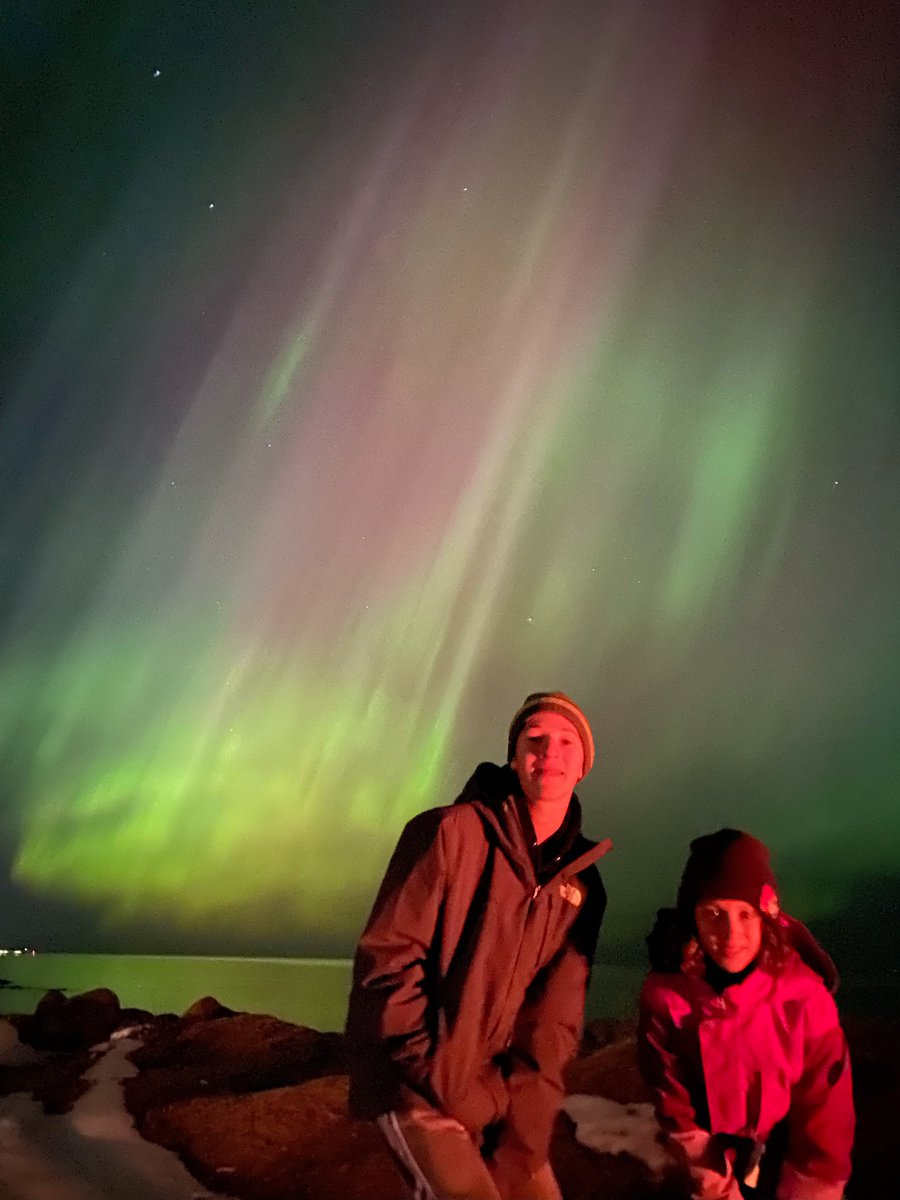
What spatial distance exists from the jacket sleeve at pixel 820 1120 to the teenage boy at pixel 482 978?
828mm

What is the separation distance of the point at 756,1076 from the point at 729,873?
71 centimetres

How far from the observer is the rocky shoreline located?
12.3ft

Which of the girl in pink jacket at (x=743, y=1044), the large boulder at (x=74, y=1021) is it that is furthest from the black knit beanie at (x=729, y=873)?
the large boulder at (x=74, y=1021)

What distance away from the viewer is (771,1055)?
3021mm

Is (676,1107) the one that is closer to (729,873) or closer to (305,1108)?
(729,873)

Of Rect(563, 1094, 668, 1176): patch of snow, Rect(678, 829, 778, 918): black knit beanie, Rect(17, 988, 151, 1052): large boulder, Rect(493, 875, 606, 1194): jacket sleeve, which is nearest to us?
Rect(493, 875, 606, 1194): jacket sleeve

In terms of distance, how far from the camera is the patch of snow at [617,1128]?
12.8ft

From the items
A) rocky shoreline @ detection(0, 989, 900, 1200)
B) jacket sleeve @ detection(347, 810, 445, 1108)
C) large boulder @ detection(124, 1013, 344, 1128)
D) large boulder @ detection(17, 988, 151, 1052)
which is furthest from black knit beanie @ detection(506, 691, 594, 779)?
large boulder @ detection(17, 988, 151, 1052)

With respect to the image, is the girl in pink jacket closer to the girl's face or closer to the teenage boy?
the girl's face

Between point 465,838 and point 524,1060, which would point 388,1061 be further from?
point 465,838

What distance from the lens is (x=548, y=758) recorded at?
3.37m

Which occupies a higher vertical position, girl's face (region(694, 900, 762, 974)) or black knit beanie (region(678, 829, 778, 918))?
black knit beanie (region(678, 829, 778, 918))

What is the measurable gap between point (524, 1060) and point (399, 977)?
605 millimetres

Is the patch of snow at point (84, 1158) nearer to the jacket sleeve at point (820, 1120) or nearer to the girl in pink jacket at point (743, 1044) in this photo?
the girl in pink jacket at point (743, 1044)
